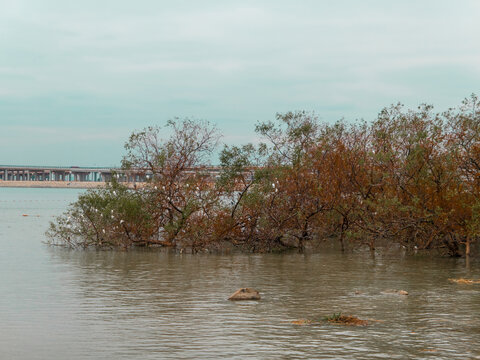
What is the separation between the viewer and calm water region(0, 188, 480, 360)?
500 inches

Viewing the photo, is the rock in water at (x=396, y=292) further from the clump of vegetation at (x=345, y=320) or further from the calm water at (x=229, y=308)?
the clump of vegetation at (x=345, y=320)

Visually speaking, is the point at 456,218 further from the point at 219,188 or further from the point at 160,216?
the point at 160,216

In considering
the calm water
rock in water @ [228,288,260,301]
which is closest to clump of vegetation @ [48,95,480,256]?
the calm water

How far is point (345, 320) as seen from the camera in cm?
1486

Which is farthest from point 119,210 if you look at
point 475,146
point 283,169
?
point 475,146

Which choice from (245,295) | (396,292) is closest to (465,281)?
(396,292)

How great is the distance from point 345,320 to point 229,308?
3.07m

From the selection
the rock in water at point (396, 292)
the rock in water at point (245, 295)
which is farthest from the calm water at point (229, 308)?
the rock in water at point (245, 295)

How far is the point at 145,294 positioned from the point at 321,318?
5.65m

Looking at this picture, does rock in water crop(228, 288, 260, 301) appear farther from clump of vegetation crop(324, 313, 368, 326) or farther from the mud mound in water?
the mud mound in water

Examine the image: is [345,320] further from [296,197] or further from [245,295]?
[296,197]

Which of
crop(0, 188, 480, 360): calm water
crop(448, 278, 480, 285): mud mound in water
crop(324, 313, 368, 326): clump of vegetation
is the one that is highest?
crop(324, 313, 368, 326): clump of vegetation

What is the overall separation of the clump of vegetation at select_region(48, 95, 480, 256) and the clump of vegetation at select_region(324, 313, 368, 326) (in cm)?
1270

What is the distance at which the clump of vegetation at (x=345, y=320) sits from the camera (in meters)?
14.7
